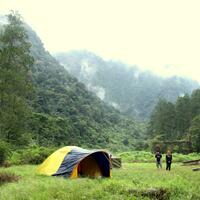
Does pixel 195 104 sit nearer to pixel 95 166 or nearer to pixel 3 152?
pixel 3 152

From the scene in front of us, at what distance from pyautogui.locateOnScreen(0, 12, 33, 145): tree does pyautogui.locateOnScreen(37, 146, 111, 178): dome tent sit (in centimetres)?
1058

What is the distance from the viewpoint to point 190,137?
5703cm

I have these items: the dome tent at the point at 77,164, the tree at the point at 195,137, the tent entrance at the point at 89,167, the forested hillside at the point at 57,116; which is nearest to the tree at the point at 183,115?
the forested hillside at the point at 57,116

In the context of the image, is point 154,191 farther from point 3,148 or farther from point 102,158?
point 3,148

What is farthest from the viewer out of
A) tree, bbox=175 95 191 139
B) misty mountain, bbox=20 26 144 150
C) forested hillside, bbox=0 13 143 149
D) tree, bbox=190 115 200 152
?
tree, bbox=175 95 191 139

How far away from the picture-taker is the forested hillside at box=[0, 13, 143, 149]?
3419 cm

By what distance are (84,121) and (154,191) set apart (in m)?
69.4

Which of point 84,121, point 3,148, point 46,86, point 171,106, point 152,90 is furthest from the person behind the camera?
point 152,90

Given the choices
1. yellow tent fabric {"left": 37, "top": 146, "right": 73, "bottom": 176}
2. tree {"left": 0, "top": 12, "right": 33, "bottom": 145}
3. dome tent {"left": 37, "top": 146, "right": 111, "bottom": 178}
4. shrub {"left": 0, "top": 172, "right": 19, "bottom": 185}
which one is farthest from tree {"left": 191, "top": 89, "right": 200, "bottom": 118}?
shrub {"left": 0, "top": 172, "right": 19, "bottom": 185}

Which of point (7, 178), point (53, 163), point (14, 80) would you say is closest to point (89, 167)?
point (53, 163)

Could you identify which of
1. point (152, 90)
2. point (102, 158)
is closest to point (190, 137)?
point (102, 158)

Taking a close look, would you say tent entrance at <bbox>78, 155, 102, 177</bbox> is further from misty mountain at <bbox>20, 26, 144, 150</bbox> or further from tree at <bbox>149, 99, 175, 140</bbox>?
tree at <bbox>149, 99, 175, 140</bbox>

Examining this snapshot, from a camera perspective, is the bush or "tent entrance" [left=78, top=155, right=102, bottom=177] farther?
the bush

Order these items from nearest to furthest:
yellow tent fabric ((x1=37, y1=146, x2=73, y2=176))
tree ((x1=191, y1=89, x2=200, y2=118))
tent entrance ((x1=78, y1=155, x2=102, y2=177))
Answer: yellow tent fabric ((x1=37, y1=146, x2=73, y2=176)) < tent entrance ((x1=78, y1=155, x2=102, y2=177)) < tree ((x1=191, y1=89, x2=200, y2=118))
